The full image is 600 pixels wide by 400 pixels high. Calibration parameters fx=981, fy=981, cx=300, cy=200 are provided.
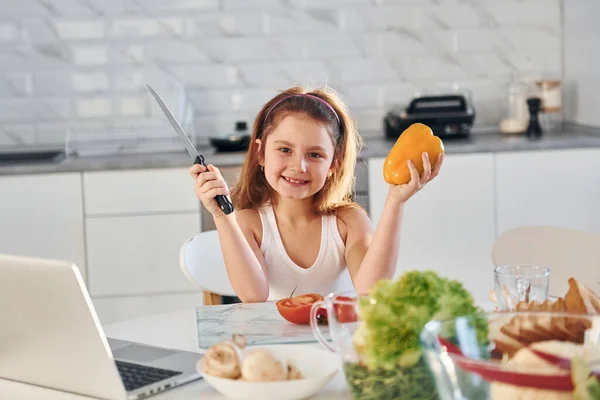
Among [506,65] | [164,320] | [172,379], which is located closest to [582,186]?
[506,65]

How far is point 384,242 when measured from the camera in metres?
2.13

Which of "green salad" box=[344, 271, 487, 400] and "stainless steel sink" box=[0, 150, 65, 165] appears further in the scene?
"stainless steel sink" box=[0, 150, 65, 165]

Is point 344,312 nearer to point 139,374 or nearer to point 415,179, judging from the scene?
point 139,374

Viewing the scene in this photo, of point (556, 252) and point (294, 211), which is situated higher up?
point (294, 211)

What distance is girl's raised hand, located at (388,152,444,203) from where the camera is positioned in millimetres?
1896

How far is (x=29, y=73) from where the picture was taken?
4.22 m

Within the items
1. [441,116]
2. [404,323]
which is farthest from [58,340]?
[441,116]

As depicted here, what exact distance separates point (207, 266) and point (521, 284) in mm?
1025

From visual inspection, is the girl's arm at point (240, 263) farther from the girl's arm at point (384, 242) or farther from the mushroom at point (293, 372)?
the mushroom at point (293, 372)

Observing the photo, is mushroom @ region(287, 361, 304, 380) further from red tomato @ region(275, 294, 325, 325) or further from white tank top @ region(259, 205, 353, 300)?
white tank top @ region(259, 205, 353, 300)

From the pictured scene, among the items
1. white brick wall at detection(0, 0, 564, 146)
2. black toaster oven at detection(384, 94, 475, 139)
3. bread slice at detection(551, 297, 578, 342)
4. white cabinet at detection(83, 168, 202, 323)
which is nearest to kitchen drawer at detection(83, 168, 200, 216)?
white cabinet at detection(83, 168, 202, 323)

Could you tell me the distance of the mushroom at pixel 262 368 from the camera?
1.37 meters

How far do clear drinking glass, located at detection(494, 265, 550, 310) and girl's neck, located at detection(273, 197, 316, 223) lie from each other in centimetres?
95

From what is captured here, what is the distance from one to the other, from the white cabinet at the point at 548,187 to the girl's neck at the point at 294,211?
4.62 feet
